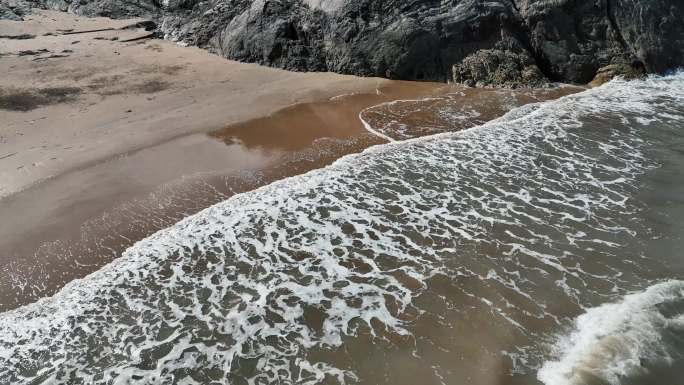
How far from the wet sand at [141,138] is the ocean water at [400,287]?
516 millimetres

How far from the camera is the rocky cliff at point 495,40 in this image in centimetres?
1170

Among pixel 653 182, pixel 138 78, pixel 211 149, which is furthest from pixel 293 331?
pixel 138 78

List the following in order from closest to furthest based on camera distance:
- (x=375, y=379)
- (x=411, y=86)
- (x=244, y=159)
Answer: (x=375, y=379), (x=244, y=159), (x=411, y=86)

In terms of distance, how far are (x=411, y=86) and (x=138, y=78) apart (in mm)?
6328

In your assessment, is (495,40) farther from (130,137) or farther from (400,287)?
(400,287)

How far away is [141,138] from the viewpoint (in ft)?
28.1

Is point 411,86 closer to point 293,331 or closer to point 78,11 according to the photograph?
point 293,331

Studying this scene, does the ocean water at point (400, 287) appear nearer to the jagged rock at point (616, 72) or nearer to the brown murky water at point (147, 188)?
the brown murky water at point (147, 188)

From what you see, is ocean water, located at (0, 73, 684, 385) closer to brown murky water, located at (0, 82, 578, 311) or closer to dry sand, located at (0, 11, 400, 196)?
brown murky water, located at (0, 82, 578, 311)

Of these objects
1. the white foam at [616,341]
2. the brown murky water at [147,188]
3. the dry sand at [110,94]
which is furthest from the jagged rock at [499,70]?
the white foam at [616,341]

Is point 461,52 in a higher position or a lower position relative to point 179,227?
higher

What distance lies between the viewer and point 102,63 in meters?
12.6

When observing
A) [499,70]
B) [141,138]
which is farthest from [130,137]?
[499,70]

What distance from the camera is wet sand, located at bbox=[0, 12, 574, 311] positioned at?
6035 millimetres
